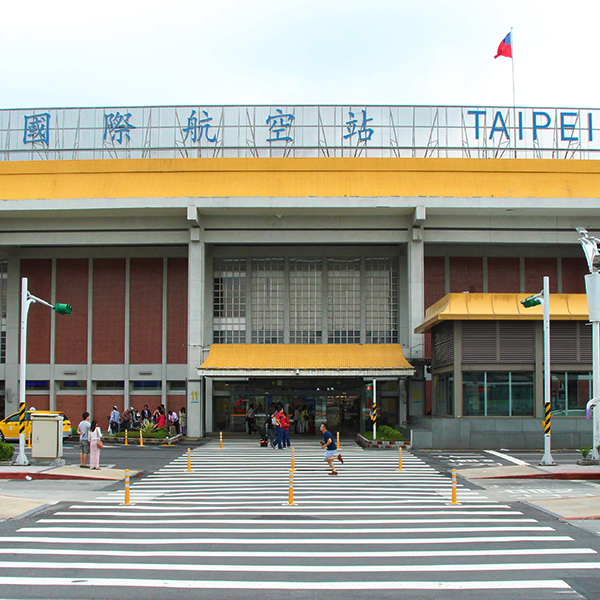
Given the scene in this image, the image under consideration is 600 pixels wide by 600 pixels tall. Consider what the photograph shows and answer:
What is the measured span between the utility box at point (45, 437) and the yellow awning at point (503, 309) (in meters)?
17.3

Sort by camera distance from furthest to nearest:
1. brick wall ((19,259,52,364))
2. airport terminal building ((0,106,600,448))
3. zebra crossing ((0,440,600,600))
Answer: brick wall ((19,259,52,364)) < airport terminal building ((0,106,600,448)) < zebra crossing ((0,440,600,600))

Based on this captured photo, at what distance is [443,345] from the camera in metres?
34.3

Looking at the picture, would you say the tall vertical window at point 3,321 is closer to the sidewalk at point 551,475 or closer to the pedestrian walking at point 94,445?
the pedestrian walking at point 94,445

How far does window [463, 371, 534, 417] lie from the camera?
32.0 metres

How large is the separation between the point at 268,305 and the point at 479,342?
13.8 m

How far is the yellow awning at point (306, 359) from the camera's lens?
36.8 m

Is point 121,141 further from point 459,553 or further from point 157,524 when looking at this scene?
point 459,553

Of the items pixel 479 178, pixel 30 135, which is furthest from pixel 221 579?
pixel 30 135

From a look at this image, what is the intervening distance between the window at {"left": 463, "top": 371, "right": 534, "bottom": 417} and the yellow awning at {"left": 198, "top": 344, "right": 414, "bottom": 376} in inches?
193

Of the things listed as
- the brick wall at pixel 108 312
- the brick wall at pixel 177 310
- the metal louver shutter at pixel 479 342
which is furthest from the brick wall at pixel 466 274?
the brick wall at pixel 108 312

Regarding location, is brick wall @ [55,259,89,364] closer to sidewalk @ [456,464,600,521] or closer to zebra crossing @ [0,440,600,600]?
zebra crossing @ [0,440,600,600]

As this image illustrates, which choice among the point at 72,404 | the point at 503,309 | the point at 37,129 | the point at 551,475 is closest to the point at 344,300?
the point at 503,309

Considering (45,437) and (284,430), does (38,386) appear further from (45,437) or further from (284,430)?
(45,437)

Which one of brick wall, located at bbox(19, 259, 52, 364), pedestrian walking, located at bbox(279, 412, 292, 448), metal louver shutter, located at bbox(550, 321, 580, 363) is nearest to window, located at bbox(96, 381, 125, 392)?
brick wall, located at bbox(19, 259, 52, 364)
